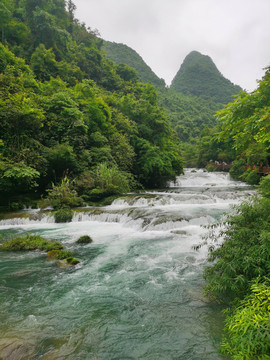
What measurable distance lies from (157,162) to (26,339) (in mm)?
18603

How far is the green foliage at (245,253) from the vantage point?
3201 mm

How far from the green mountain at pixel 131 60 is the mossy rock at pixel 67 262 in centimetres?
9424

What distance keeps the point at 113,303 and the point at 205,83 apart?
430 feet

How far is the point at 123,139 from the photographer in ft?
67.8

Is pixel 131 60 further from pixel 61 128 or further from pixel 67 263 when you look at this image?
pixel 67 263

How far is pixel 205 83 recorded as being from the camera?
11706 centimetres

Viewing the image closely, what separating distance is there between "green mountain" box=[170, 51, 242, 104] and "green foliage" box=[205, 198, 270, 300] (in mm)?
110370

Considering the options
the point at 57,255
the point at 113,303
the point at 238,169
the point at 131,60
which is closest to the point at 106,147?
the point at 57,255

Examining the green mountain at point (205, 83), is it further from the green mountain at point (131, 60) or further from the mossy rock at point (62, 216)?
the mossy rock at point (62, 216)

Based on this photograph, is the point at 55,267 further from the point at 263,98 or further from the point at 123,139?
the point at 123,139

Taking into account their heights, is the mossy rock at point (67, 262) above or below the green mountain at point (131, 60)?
below

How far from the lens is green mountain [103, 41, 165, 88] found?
92787 mm

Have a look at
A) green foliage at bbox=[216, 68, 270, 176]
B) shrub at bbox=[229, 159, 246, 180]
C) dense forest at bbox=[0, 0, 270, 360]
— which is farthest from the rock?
shrub at bbox=[229, 159, 246, 180]

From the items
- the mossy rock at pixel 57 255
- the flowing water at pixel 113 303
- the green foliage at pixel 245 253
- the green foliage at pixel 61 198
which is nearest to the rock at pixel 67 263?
the flowing water at pixel 113 303
